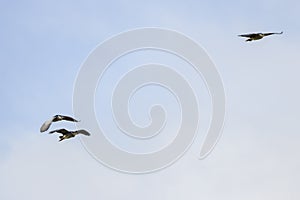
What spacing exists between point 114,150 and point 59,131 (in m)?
13.1

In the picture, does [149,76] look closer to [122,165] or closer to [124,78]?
[124,78]

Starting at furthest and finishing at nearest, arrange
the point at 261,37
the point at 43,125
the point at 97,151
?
the point at 97,151
the point at 261,37
the point at 43,125

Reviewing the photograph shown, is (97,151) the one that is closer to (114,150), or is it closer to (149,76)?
(114,150)

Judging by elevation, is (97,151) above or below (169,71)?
below

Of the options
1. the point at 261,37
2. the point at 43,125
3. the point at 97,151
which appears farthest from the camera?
the point at 97,151

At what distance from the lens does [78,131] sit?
60688mm

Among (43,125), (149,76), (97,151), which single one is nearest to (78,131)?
(43,125)

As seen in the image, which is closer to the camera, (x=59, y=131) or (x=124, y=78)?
(x=59, y=131)

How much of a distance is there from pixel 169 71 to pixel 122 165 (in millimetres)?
10851

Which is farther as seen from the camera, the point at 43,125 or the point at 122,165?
the point at 122,165

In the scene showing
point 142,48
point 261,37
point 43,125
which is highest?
point 142,48

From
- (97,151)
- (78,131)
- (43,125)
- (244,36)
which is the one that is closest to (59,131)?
Answer: (78,131)

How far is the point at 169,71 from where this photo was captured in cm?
7519

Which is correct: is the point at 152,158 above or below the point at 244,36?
below
